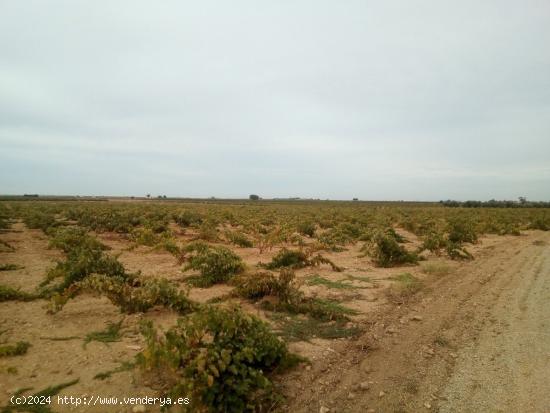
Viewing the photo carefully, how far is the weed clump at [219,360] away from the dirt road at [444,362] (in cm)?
40

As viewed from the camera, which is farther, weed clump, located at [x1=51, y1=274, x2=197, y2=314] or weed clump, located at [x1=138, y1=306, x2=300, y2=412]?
weed clump, located at [x1=51, y1=274, x2=197, y2=314]

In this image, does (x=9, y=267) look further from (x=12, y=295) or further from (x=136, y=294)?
(x=136, y=294)

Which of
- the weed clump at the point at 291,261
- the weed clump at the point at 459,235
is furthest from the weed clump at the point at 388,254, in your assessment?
the weed clump at the point at 459,235

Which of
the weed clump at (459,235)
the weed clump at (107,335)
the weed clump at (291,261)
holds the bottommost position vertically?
the weed clump at (107,335)

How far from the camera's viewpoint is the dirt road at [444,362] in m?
3.44

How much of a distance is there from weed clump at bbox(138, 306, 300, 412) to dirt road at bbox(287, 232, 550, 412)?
400mm

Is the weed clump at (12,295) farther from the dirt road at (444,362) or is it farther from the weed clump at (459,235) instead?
the weed clump at (459,235)

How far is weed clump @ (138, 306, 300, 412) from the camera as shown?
3152mm

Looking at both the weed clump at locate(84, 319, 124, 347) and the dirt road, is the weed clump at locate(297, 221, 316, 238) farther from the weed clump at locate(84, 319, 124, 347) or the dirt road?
the weed clump at locate(84, 319, 124, 347)

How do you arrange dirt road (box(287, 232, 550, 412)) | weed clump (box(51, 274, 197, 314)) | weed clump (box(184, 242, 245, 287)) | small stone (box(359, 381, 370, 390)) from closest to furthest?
dirt road (box(287, 232, 550, 412)), small stone (box(359, 381, 370, 390)), weed clump (box(51, 274, 197, 314)), weed clump (box(184, 242, 245, 287))

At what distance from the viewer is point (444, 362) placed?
4.21 meters

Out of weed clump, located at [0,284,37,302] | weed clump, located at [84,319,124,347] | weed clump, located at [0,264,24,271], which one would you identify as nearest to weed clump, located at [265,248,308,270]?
weed clump, located at [84,319,124,347]

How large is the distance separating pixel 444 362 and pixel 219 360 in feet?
9.07

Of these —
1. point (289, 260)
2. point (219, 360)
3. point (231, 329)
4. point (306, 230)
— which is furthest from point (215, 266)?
point (306, 230)
